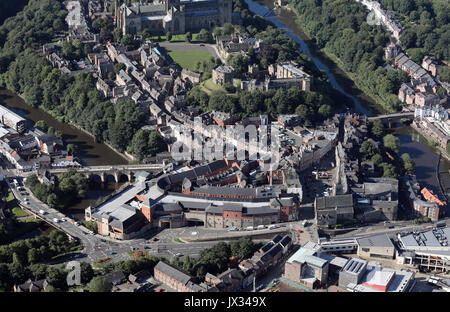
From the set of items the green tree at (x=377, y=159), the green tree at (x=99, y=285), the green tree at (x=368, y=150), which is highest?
the green tree at (x=368, y=150)

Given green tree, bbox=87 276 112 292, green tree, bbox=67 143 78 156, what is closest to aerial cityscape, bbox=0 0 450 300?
green tree, bbox=87 276 112 292

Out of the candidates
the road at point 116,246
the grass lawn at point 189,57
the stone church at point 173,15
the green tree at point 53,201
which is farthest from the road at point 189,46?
the road at point 116,246

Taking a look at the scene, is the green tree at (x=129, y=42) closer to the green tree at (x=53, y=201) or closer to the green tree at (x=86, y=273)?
the green tree at (x=53, y=201)

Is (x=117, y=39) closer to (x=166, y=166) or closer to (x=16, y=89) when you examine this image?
(x=16, y=89)

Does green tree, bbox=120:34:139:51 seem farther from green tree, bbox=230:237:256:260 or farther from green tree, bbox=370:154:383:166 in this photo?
green tree, bbox=230:237:256:260

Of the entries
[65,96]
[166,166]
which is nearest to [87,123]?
[65,96]

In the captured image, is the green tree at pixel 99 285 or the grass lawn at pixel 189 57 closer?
the green tree at pixel 99 285
